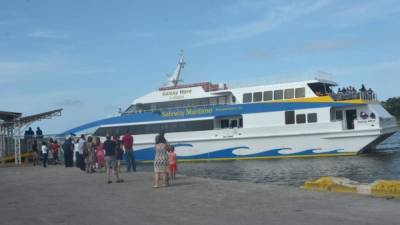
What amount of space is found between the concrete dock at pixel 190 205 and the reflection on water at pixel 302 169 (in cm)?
593

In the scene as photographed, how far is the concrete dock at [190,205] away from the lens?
779 centimetres

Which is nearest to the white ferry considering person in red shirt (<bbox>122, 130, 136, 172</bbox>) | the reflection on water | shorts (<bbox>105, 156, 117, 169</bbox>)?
the reflection on water

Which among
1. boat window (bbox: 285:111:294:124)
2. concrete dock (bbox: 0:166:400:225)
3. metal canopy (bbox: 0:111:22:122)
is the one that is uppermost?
metal canopy (bbox: 0:111:22:122)

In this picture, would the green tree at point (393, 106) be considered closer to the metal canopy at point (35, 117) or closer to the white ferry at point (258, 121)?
the white ferry at point (258, 121)

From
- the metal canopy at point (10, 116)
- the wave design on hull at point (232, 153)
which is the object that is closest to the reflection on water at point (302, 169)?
the wave design on hull at point (232, 153)

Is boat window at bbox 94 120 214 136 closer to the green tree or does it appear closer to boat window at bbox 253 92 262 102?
boat window at bbox 253 92 262 102

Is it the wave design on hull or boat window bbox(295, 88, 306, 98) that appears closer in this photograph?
the wave design on hull

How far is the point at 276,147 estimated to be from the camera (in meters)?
28.2

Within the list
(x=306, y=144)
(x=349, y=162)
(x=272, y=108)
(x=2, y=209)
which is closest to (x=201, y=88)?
(x=272, y=108)

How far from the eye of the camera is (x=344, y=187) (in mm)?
10758

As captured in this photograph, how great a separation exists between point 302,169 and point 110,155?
1042 centimetres

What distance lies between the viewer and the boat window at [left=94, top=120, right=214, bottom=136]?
30.6 m

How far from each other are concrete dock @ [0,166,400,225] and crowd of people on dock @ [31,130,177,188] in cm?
74

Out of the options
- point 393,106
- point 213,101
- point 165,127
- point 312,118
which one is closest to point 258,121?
point 312,118
